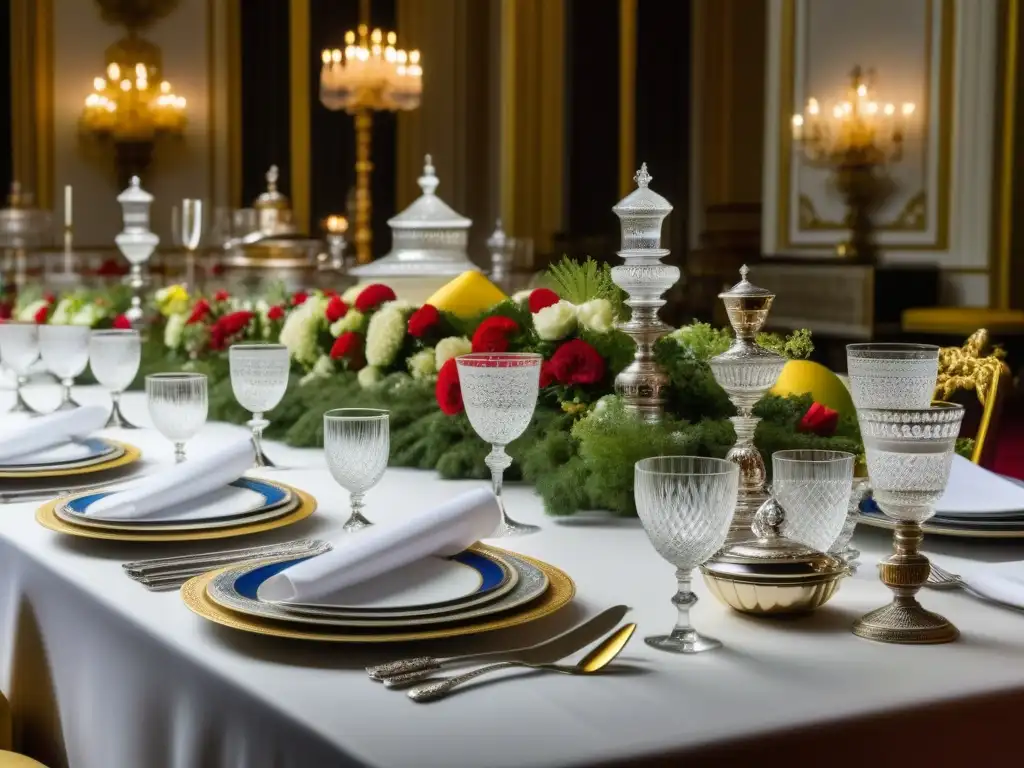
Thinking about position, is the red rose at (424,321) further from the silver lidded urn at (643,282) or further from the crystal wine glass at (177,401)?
the silver lidded urn at (643,282)

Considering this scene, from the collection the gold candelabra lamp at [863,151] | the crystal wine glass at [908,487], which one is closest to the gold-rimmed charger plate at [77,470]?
the crystal wine glass at [908,487]

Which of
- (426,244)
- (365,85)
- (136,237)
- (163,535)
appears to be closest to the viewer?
(163,535)

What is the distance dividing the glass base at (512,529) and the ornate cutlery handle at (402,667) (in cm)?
45

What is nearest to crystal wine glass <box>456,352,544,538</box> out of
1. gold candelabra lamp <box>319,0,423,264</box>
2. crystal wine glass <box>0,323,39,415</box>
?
crystal wine glass <box>0,323,39,415</box>

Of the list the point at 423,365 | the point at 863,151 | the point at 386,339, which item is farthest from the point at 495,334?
the point at 863,151

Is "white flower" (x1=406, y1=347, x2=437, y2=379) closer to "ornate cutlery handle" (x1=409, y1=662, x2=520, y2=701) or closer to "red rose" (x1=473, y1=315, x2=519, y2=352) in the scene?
"red rose" (x1=473, y1=315, x2=519, y2=352)

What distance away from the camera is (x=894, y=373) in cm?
125

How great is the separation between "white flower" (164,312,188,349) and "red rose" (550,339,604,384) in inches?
49.3

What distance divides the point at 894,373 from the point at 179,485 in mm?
736

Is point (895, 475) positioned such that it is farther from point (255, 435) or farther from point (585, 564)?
point (255, 435)

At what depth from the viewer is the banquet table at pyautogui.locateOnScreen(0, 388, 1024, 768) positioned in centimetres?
84

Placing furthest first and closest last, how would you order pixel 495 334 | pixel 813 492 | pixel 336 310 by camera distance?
pixel 336 310, pixel 495 334, pixel 813 492

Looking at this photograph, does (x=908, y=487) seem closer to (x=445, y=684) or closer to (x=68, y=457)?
(x=445, y=684)

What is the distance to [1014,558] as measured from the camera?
1.32 metres
